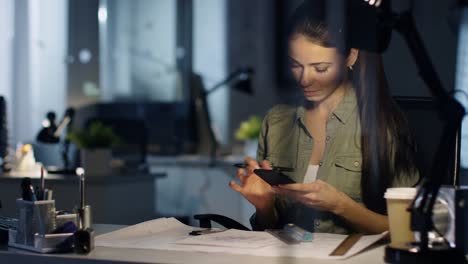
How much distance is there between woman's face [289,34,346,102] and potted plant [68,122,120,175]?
2074 mm

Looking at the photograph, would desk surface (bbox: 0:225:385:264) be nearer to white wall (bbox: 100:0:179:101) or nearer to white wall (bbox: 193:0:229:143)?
white wall (bbox: 193:0:229:143)

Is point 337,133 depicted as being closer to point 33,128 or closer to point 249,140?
point 249,140

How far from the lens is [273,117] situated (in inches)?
96.6

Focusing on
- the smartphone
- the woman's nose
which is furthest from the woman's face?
the smartphone

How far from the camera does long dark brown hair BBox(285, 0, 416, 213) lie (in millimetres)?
2164

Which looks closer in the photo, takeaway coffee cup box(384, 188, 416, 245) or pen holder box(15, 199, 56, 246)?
takeaway coffee cup box(384, 188, 416, 245)

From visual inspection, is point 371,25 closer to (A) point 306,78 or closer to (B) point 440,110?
(B) point 440,110

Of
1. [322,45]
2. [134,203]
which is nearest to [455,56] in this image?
[322,45]

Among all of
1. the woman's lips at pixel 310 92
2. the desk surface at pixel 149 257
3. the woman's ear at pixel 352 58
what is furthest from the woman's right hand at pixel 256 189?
the desk surface at pixel 149 257

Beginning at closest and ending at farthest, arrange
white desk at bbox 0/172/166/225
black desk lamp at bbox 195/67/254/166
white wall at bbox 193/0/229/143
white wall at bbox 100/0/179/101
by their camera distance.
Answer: white desk at bbox 0/172/166/225 < black desk lamp at bbox 195/67/254/166 < white wall at bbox 193/0/229/143 < white wall at bbox 100/0/179/101

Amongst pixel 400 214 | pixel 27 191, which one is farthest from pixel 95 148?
pixel 400 214

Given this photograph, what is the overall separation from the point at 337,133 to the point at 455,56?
468mm

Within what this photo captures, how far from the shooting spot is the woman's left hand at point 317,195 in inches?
80.1

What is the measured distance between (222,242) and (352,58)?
0.81 meters
